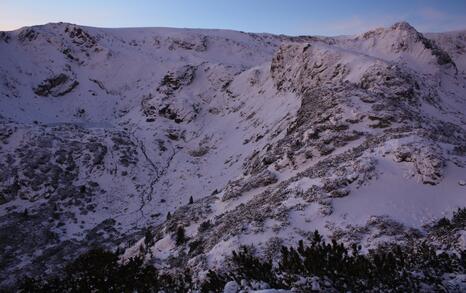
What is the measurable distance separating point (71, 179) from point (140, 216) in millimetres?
9622

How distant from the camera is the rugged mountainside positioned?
19.8 m

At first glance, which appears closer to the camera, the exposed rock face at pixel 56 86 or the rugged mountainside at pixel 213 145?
the rugged mountainside at pixel 213 145

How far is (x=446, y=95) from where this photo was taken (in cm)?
4569

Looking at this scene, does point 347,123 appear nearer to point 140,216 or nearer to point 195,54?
point 140,216

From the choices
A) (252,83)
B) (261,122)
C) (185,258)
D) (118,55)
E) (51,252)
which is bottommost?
(51,252)

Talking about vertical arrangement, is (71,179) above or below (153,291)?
below

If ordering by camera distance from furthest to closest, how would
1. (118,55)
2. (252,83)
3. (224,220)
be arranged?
(118,55), (252,83), (224,220)

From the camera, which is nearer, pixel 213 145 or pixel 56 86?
pixel 213 145

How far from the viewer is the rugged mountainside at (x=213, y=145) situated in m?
19.8

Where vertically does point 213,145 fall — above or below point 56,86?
below

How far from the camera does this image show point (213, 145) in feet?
159

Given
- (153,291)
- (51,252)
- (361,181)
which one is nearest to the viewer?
(153,291)

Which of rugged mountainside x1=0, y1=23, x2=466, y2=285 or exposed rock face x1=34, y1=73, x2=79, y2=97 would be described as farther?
exposed rock face x1=34, y1=73, x2=79, y2=97

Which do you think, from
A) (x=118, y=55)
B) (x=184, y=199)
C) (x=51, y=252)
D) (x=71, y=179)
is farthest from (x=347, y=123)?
(x=118, y=55)
